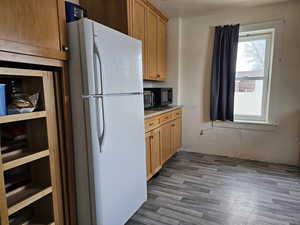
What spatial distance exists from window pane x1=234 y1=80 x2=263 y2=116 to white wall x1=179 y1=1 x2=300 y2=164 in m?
0.21

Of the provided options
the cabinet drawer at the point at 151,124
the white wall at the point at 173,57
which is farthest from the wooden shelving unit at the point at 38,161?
the white wall at the point at 173,57

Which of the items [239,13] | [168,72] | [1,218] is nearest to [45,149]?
[1,218]

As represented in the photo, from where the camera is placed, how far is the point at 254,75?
3047mm

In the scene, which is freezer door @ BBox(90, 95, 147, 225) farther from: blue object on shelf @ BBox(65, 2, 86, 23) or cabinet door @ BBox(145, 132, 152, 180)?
blue object on shelf @ BBox(65, 2, 86, 23)

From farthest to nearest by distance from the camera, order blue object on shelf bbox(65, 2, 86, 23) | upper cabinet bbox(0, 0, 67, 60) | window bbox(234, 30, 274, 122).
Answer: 1. window bbox(234, 30, 274, 122)
2. blue object on shelf bbox(65, 2, 86, 23)
3. upper cabinet bbox(0, 0, 67, 60)

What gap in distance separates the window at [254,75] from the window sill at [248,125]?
0.11 meters

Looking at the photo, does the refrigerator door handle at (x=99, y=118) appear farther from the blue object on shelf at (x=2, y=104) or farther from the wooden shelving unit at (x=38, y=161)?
the blue object on shelf at (x=2, y=104)

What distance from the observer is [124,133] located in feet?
5.25

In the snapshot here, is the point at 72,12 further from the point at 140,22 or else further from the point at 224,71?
the point at 224,71

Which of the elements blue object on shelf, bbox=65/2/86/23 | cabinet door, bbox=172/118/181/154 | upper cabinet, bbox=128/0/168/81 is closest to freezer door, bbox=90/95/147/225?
blue object on shelf, bbox=65/2/86/23

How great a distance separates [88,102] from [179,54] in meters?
2.56

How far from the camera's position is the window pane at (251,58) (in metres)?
2.97

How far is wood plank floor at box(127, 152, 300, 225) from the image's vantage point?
1762 mm

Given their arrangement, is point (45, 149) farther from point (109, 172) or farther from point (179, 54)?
point (179, 54)
